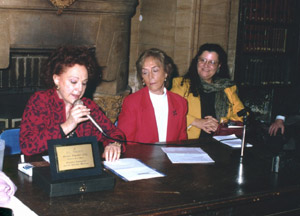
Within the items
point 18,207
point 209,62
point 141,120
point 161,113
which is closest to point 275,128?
point 209,62

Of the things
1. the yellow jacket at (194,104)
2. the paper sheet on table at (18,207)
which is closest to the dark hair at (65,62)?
the paper sheet on table at (18,207)

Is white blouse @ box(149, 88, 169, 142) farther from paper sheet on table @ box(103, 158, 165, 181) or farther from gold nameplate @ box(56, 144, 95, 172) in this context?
gold nameplate @ box(56, 144, 95, 172)

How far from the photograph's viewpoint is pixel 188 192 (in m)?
2.00

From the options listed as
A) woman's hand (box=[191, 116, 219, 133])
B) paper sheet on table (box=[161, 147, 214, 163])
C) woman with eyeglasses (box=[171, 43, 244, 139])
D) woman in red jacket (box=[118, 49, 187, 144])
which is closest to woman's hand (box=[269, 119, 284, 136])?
woman with eyeglasses (box=[171, 43, 244, 139])

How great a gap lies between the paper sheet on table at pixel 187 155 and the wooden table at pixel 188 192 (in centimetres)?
5

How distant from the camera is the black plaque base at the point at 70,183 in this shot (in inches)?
72.1

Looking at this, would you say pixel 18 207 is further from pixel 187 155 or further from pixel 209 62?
pixel 209 62

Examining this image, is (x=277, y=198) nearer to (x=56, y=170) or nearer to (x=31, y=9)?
(x=56, y=170)

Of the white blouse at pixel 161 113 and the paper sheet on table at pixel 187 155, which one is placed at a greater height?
the white blouse at pixel 161 113

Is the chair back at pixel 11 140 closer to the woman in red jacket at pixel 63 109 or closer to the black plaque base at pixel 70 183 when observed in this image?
the woman in red jacket at pixel 63 109

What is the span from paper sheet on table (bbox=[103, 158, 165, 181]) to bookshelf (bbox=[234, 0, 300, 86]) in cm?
304

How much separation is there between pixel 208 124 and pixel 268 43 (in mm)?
2317

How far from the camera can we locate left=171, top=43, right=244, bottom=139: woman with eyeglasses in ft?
11.9

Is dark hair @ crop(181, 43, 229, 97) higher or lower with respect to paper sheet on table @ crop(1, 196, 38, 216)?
higher
